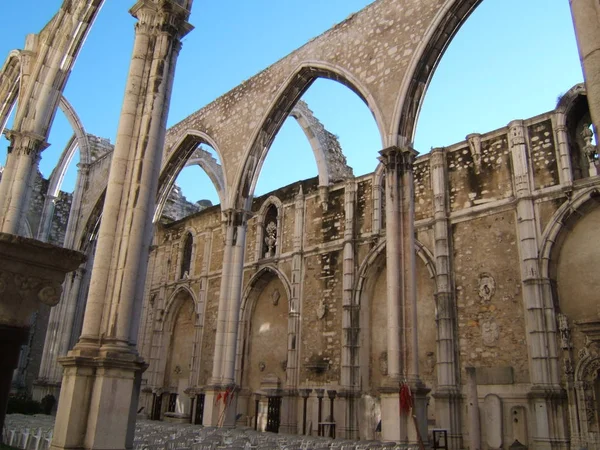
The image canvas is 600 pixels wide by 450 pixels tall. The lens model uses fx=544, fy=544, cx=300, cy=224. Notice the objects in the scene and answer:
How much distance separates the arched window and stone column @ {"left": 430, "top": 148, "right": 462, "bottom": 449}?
1166 cm

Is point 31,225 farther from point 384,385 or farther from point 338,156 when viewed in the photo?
point 384,385

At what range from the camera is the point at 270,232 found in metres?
19.2

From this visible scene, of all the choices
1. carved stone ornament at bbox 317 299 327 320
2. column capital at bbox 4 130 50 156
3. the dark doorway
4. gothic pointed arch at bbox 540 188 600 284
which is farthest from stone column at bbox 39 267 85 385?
gothic pointed arch at bbox 540 188 600 284

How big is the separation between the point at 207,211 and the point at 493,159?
39.9 feet

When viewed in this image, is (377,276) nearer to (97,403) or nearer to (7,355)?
(97,403)

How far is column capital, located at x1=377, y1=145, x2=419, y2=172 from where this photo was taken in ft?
35.2

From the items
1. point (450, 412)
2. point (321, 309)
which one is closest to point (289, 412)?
point (321, 309)

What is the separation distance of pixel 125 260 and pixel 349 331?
9.30 meters

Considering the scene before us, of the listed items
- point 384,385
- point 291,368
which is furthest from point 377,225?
point 384,385

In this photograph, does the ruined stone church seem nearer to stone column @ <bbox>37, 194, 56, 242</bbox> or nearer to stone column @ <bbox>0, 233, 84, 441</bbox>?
stone column @ <bbox>0, 233, 84, 441</bbox>

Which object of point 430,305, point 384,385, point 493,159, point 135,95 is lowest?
point 384,385

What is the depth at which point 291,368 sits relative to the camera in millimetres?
16359

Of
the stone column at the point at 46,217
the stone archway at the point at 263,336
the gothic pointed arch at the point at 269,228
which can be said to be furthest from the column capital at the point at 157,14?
the stone column at the point at 46,217

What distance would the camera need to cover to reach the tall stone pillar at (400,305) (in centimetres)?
905
